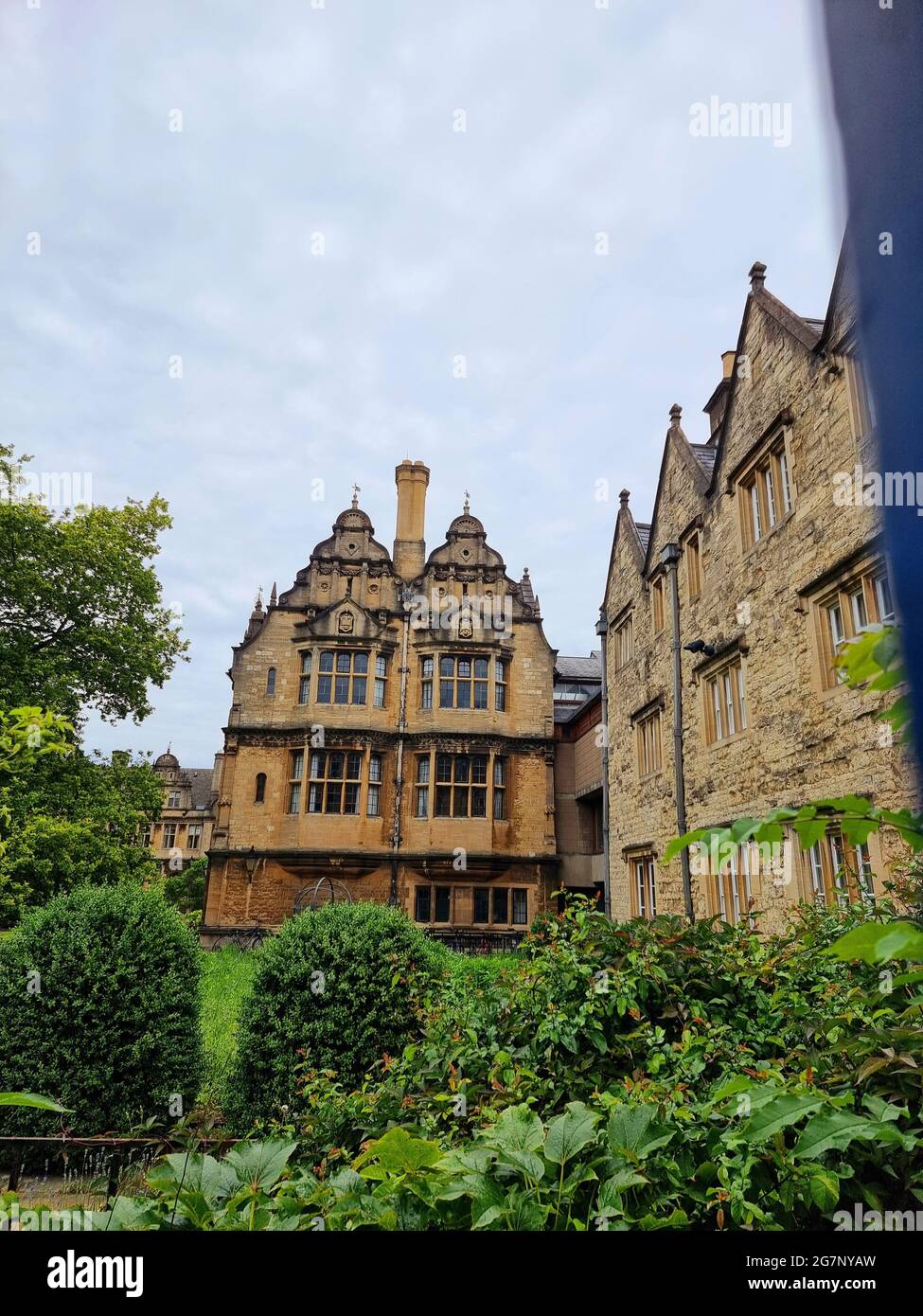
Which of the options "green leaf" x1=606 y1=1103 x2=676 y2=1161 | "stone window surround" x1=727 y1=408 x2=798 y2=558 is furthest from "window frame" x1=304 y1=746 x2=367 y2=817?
"green leaf" x1=606 y1=1103 x2=676 y2=1161

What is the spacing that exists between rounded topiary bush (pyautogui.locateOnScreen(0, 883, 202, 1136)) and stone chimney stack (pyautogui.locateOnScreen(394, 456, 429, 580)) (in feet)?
61.3

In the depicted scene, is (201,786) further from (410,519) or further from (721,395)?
(721,395)

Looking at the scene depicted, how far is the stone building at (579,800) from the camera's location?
2183 cm

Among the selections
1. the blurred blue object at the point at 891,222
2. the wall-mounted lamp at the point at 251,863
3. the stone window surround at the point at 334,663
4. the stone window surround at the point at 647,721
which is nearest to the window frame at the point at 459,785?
the stone window surround at the point at 334,663

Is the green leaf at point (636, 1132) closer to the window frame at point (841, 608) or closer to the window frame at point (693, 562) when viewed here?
the window frame at point (841, 608)

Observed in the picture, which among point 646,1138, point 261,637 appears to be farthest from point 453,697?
point 646,1138

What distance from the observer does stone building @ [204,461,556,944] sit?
876 inches

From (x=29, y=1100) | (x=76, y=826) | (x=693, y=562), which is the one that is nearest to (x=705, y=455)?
(x=693, y=562)

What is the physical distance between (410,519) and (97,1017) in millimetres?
21087

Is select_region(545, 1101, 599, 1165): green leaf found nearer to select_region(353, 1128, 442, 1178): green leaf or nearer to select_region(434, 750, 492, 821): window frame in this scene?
select_region(353, 1128, 442, 1178): green leaf

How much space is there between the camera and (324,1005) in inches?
288

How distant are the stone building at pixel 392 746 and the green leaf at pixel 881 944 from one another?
2201 centimetres

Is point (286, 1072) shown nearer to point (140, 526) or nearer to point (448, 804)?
point (448, 804)
